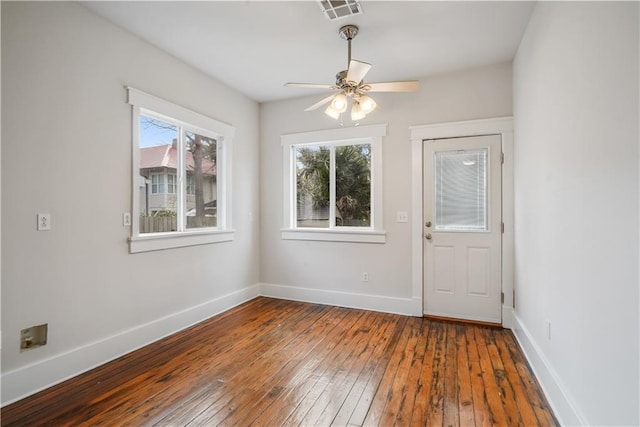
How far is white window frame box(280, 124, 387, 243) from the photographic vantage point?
388 cm

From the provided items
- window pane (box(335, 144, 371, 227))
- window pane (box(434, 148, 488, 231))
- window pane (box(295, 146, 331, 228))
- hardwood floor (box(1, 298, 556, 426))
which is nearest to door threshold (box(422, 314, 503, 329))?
hardwood floor (box(1, 298, 556, 426))

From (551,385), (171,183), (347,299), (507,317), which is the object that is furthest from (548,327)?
(171,183)

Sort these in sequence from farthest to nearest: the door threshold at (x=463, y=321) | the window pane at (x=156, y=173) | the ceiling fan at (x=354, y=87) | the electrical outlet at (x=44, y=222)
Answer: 1. the door threshold at (x=463, y=321)
2. the window pane at (x=156, y=173)
3. the ceiling fan at (x=354, y=87)
4. the electrical outlet at (x=44, y=222)

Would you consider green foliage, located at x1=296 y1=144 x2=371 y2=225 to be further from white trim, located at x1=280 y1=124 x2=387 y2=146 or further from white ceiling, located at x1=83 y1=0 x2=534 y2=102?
white ceiling, located at x1=83 y1=0 x2=534 y2=102

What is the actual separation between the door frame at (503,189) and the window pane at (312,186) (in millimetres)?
1171

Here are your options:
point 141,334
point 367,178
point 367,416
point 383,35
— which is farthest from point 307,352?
point 383,35

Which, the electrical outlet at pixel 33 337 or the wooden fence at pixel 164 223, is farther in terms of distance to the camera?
the wooden fence at pixel 164 223

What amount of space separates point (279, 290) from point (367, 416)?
270cm

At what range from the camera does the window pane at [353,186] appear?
4.05 m

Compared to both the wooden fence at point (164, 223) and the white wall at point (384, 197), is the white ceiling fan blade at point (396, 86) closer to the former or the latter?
the white wall at point (384, 197)

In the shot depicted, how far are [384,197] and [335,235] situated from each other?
2.61 ft

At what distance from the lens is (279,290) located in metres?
4.45

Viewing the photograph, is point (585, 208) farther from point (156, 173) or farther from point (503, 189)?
point (156, 173)

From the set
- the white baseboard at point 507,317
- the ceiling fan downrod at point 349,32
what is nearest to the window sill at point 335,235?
the white baseboard at point 507,317
